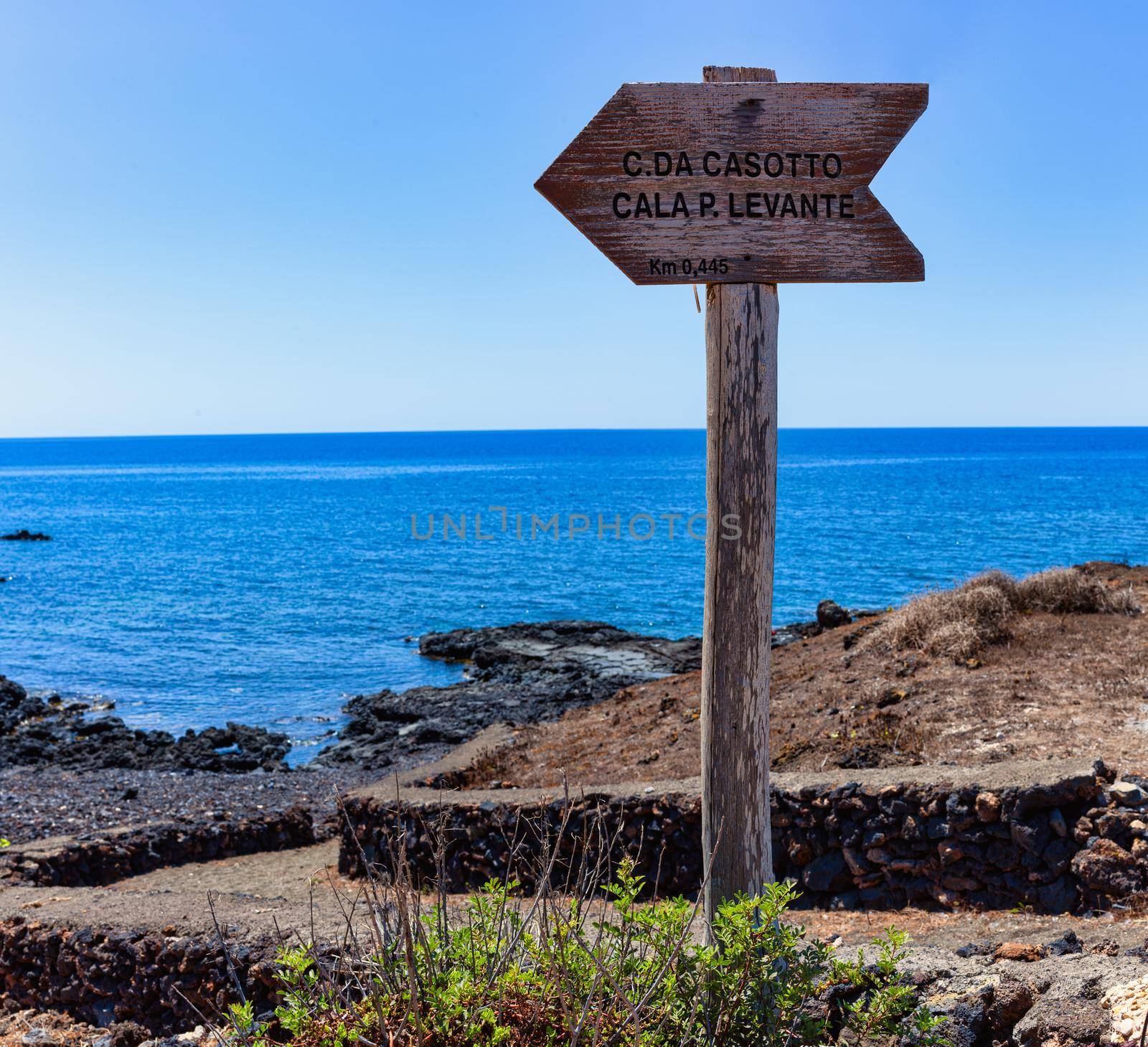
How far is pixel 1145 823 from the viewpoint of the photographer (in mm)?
5074

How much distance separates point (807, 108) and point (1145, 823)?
451 centimetres

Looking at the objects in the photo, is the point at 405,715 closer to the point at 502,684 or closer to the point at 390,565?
the point at 502,684

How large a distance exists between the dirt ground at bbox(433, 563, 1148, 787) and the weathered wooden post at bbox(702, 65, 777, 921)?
421cm

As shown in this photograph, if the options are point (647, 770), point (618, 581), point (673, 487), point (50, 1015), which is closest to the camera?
A: point (50, 1015)

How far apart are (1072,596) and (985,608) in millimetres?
1465

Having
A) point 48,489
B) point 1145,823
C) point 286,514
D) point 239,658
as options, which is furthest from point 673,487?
point 1145,823

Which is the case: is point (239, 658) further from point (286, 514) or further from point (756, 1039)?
point (286, 514)

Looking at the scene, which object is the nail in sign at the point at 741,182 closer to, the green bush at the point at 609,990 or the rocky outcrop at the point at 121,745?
the green bush at the point at 609,990

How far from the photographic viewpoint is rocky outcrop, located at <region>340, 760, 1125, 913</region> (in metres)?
5.37

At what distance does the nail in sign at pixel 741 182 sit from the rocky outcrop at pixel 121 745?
15930 millimetres

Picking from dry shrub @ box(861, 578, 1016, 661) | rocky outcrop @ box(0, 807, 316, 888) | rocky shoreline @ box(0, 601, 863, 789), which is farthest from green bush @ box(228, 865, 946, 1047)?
rocky shoreline @ box(0, 601, 863, 789)

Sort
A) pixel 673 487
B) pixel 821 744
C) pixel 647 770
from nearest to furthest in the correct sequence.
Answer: pixel 821 744 < pixel 647 770 < pixel 673 487

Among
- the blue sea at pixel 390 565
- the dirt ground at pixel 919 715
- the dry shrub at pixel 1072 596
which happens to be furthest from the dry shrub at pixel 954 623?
the blue sea at pixel 390 565

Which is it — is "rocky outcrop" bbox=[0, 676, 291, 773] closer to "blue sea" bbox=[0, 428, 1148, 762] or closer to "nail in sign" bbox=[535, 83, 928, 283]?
"blue sea" bbox=[0, 428, 1148, 762]
